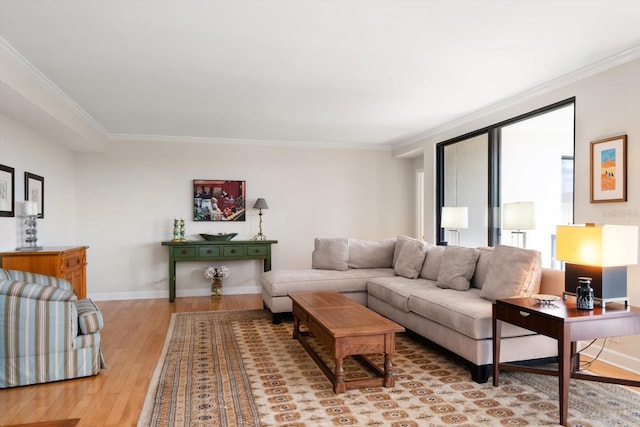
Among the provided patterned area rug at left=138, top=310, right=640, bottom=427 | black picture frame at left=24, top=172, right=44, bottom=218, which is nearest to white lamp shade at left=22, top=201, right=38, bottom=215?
black picture frame at left=24, top=172, right=44, bottom=218

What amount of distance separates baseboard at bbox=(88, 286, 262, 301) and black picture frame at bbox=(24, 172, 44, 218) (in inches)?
68.1

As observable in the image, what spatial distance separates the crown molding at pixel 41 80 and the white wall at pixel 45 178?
52 cm

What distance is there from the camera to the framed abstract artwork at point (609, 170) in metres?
3.46

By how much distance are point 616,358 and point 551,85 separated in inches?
96.3

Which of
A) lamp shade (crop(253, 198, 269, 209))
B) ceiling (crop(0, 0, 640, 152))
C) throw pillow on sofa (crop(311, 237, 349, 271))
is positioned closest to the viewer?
ceiling (crop(0, 0, 640, 152))

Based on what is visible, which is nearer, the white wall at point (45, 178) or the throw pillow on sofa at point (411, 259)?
the white wall at point (45, 178)

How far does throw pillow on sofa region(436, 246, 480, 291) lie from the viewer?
13.8 ft

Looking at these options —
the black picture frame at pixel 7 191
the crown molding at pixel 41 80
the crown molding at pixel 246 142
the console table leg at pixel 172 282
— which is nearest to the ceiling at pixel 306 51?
the crown molding at pixel 41 80

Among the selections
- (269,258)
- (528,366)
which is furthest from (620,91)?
(269,258)

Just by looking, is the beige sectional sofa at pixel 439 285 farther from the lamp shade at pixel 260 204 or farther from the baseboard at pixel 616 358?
the lamp shade at pixel 260 204

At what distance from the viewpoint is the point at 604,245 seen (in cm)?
274

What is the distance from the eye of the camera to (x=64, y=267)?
4.35 meters

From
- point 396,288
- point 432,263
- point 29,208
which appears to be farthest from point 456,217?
point 29,208

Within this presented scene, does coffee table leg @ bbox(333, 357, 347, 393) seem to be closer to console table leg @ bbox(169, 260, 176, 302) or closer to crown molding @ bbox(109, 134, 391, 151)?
console table leg @ bbox(169, 260, 176, 302)
